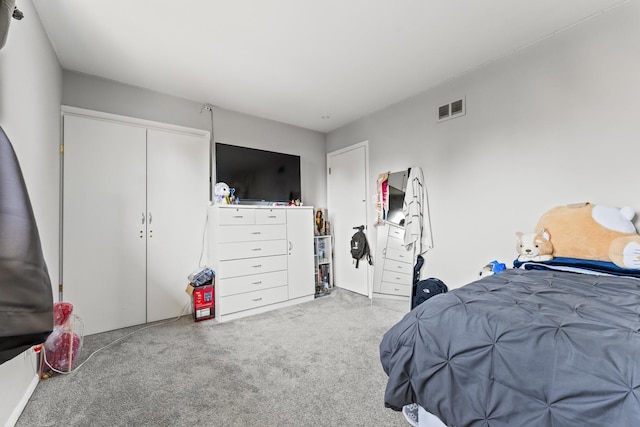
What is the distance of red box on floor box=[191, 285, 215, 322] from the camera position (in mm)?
2840

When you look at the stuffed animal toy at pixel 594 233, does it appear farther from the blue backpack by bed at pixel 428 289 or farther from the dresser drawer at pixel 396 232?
the dresser drawer at pixel 396 232

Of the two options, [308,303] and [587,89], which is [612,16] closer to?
[587,89]

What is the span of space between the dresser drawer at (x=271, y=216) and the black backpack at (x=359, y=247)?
1.04 m

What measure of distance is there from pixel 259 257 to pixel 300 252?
588mm

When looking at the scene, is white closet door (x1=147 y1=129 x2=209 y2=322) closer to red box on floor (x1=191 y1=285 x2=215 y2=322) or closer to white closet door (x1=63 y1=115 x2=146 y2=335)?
white closet door (x1=63 y1=115 x2=146 y2=335)

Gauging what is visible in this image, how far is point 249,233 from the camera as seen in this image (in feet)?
10.1

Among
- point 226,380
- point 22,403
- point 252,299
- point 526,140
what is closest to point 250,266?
point 252,299

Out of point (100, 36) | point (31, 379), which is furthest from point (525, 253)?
point (100, 36)

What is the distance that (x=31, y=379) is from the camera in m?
1.70

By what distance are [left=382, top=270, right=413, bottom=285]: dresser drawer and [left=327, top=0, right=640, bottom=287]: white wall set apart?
0.61 ft

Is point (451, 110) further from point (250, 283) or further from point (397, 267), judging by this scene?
point (250, 283)

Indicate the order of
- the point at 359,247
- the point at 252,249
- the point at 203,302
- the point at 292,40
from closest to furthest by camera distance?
the point at 292,40, the point at 203,302, the point at 252,249, the point at 359,247

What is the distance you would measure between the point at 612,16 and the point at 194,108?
3.78 meters

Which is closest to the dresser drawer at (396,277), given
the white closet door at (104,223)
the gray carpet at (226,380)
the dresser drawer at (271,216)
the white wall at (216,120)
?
the gray carpet at (226,380)
